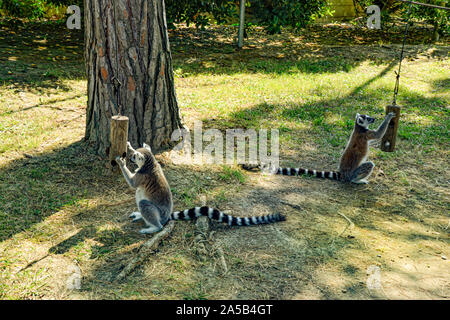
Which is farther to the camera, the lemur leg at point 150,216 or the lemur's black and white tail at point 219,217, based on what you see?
the lemur's black and white tail at point 219,217

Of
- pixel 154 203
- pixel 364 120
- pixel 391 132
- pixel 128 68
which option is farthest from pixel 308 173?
pixel 128 68

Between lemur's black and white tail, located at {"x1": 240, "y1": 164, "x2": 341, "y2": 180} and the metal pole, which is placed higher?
the metal pole

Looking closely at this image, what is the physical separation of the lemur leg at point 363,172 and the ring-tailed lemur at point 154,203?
182 cm

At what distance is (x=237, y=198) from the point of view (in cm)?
511

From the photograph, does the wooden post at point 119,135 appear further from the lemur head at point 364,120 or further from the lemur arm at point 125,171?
the lemur head at point 364,120

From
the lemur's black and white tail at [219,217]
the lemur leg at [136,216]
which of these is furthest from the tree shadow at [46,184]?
the lemur's black and white tail at [219,217]

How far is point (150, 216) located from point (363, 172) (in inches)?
126

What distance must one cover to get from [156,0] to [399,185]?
4.34 meters

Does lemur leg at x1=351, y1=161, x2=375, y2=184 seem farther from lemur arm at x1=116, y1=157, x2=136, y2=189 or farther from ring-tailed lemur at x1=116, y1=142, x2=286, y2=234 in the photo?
lemur arm at x1=116, y1=157, x2=136, y2=189

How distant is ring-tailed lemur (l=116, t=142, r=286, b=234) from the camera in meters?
4.25

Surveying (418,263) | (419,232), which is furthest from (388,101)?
(418,263)

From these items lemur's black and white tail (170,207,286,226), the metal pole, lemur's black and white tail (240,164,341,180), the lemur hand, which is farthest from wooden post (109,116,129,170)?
the metal pole

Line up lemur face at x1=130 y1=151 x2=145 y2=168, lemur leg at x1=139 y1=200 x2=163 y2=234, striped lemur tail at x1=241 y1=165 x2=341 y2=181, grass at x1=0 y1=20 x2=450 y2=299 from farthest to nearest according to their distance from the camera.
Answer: striped lemur tail at x1=241 y1=165 x2=341 y2=181 < lemur face at x1=130 y1=151 x2=145 y2=168 < lemur leg at x1=139 y1=200 x2=163 y2=234 < grass at x1=0 y1=20 x2=450 y2=299

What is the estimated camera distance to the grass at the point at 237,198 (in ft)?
11.8
